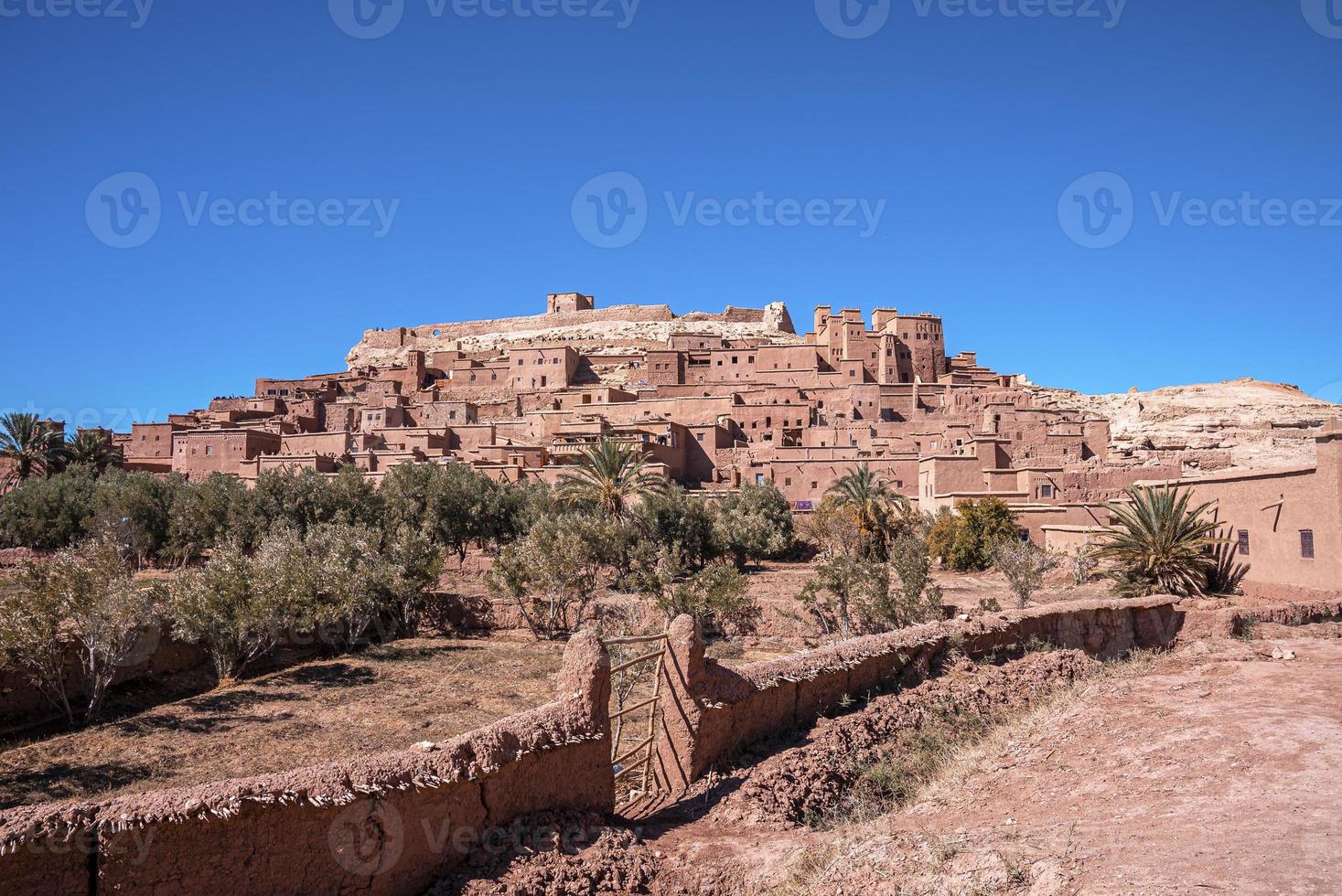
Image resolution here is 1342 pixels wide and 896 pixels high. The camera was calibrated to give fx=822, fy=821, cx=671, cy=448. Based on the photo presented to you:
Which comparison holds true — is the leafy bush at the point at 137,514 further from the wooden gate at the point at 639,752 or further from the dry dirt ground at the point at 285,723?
the wooden gate at the point at 639,752

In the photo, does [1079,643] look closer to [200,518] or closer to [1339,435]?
[1339,435]

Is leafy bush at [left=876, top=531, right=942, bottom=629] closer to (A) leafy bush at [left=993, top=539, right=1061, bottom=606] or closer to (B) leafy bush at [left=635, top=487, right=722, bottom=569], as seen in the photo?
(A) leafy bush at [left=993, top=539, right=1061, bottom=606]

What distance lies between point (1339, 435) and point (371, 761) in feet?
53.1

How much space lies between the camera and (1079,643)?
40.8 ft

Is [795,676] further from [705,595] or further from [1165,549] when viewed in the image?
[1165,549]

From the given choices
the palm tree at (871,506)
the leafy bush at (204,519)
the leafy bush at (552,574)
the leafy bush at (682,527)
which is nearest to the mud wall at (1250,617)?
the leafy bush at (552,574)

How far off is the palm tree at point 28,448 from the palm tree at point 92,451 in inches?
31.0

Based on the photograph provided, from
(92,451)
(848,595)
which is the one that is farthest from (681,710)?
(92,451)

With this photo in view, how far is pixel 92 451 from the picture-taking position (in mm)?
40562

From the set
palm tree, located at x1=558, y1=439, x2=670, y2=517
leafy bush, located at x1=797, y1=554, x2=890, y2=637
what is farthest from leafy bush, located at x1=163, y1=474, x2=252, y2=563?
leafy bush, located at x1=797, y1=554, x2=890, y2=637

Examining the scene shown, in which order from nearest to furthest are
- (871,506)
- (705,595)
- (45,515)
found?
(705,595) < (871,506) < (45,515)

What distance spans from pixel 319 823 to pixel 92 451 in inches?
1746

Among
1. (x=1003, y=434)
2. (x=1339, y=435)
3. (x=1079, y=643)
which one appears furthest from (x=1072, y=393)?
(x=1079, y=643)

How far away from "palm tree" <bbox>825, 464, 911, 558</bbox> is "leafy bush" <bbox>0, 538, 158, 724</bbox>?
21.7 m
